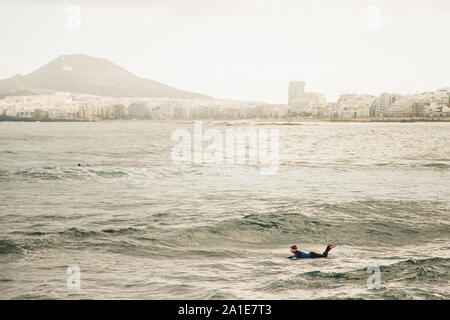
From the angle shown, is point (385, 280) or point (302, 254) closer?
point (385, 280)

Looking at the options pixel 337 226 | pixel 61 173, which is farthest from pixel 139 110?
pixel 337 226

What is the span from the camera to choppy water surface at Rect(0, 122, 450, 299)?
5.52m

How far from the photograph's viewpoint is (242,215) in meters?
10.5

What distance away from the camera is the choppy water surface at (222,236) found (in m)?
5.52

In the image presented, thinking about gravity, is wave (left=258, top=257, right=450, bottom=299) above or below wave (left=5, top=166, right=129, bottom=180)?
above

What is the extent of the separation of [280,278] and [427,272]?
201 cm

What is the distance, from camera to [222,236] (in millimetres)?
8766
